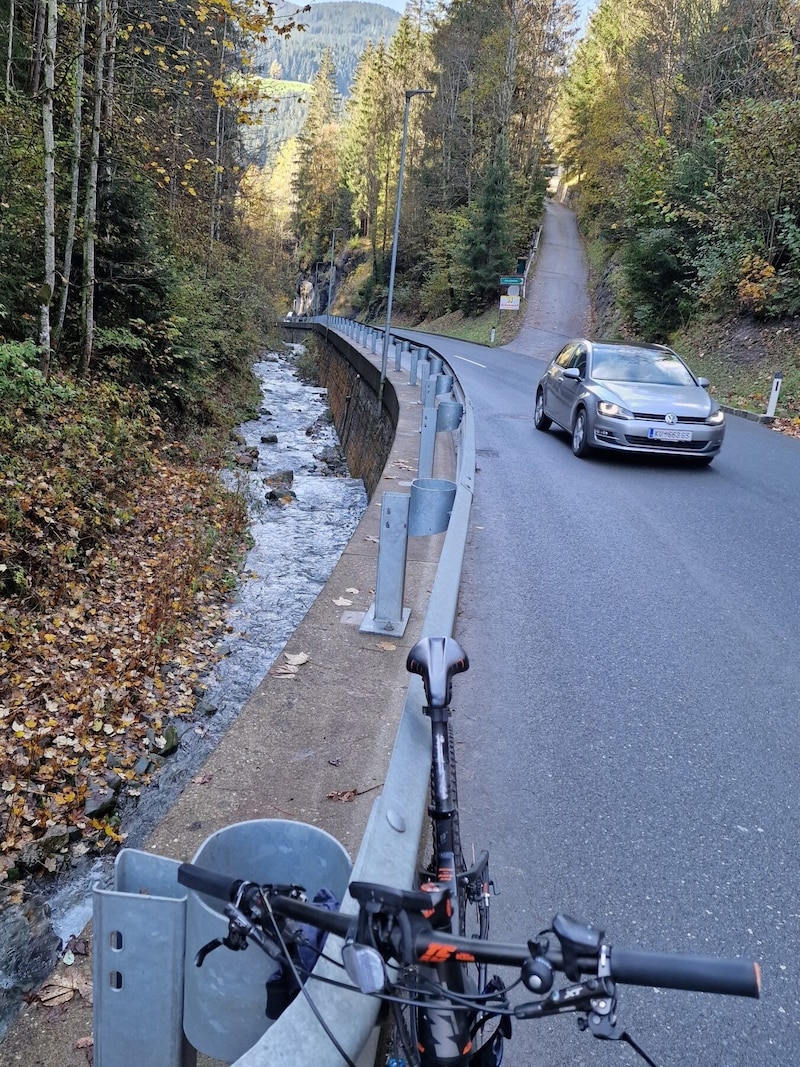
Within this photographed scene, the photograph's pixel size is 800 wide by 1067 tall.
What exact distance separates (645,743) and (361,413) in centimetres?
1637

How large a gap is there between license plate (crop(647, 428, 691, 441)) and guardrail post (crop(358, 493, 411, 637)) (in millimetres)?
6611

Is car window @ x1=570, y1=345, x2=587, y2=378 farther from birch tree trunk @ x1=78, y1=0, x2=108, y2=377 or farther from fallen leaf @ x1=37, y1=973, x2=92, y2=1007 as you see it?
fallen leaf @ x1=37, y1=973, x2=92, y2=1007

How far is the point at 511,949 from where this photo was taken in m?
1.17

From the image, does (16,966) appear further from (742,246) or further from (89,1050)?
(742,246)

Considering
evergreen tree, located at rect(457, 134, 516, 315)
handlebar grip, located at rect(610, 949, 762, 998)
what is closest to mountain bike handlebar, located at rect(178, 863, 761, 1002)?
handlebar grip, located at rect(610, 949, 762, 998)

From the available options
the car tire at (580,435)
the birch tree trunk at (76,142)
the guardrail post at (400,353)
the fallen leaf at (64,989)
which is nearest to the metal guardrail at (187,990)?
the fallen leaf at (64,989)

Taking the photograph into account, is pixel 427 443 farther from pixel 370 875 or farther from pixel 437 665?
pixel 370 875

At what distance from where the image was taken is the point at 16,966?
143 inches

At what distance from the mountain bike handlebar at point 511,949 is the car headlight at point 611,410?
10303 mm

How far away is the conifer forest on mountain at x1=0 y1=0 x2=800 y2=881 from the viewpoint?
6648 mm

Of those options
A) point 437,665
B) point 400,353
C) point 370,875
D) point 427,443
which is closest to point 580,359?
point 427,443

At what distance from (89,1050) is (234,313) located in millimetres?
24960

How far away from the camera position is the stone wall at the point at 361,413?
599 inches

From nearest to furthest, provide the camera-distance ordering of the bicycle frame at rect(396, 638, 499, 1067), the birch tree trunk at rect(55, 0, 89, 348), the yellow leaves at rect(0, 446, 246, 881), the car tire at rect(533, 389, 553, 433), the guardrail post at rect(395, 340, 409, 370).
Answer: the bicycle frame at rect(396, 638, 499, 1067) < the yellow leaves at rect(0, 446, 246, 881) < the birch tree trunk at rect(55, 0, 89, 348) < the car tire at rect(533, 389, 553, 433) < the guardrail post at rect(395, 340, 409, 370)
